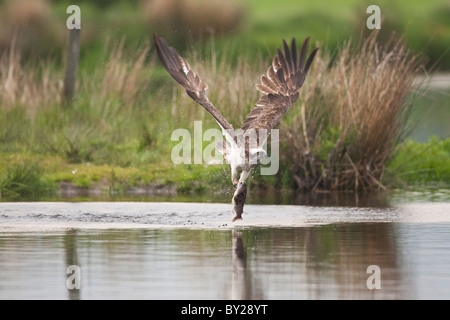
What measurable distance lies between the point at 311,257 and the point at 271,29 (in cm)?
3045

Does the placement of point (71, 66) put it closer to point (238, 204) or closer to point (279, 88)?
point (279, 88)

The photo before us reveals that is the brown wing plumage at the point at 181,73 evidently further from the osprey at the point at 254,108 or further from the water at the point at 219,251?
the water at the point at 219,251

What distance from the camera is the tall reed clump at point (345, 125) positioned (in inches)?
765

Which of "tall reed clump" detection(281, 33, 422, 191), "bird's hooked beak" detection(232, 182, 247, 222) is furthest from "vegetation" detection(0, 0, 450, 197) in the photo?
"bird's hooked beak" detection(232, 182, 247, 222)

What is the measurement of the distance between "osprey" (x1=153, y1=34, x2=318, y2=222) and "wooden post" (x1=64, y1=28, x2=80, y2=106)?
7513 millimetres

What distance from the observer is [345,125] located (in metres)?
19.8

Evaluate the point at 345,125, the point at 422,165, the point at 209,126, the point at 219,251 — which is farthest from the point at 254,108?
the point at 422,165

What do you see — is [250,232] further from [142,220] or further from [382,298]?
[382,298]

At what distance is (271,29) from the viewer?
1646 inches

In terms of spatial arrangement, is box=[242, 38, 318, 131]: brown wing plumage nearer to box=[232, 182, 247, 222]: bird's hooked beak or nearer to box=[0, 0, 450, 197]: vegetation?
box=[232, 182, 247, 222]: bird's hooked beak

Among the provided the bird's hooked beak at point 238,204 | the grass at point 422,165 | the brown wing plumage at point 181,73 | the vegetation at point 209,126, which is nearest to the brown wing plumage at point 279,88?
the brown wing plumage at point 181,73
